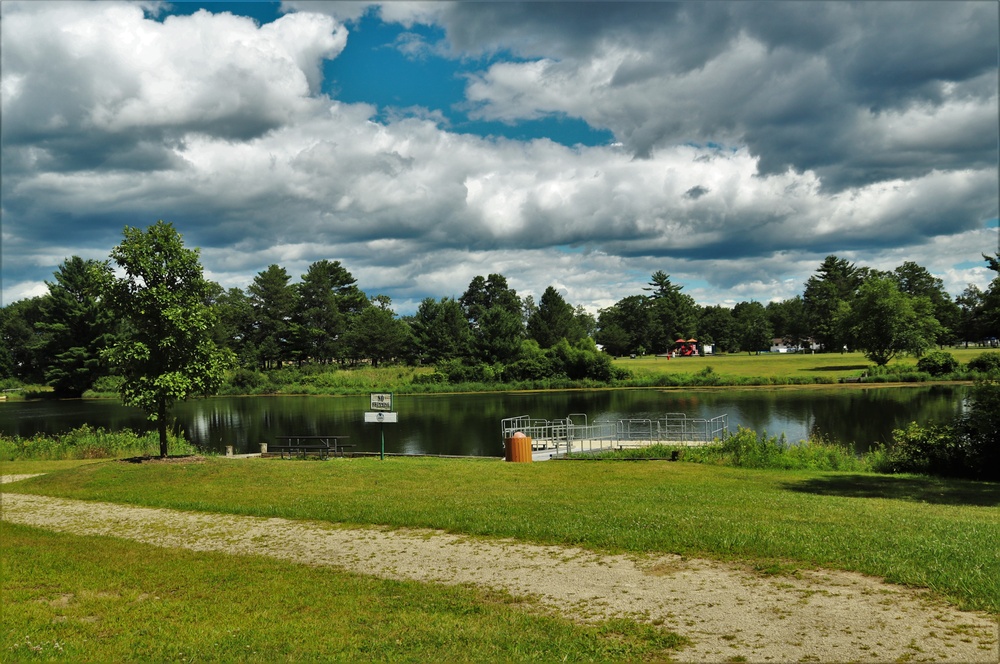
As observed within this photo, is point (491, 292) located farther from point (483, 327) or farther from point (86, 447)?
point (86, 447)

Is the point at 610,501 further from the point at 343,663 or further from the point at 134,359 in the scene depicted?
the point at 134,359

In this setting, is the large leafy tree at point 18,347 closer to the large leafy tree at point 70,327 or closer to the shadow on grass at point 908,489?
the large leafy tree at point 70,327

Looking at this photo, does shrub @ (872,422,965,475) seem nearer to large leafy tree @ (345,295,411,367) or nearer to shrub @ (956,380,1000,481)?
shrub @ (956,380,1000,481)

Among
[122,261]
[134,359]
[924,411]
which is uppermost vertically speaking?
[122,261]

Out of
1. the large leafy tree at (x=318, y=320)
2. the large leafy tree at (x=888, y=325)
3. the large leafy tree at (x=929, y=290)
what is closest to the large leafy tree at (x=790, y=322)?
the large leafy tree at (x=929, y=290)

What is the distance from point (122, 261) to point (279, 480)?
8969 mm

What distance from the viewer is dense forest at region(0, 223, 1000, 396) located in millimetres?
79750

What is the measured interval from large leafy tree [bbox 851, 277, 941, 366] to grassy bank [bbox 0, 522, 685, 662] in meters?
84.0

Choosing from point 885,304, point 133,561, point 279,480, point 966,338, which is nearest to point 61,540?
point 133,561

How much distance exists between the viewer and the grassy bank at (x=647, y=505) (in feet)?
28.7

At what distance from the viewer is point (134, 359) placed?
68.9 feet

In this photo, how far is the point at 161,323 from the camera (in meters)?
21.3

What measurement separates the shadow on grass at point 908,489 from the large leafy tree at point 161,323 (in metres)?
17.5

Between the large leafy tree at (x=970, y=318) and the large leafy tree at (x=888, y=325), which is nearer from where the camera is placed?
the large leafy tree at (x=888, y=325)
